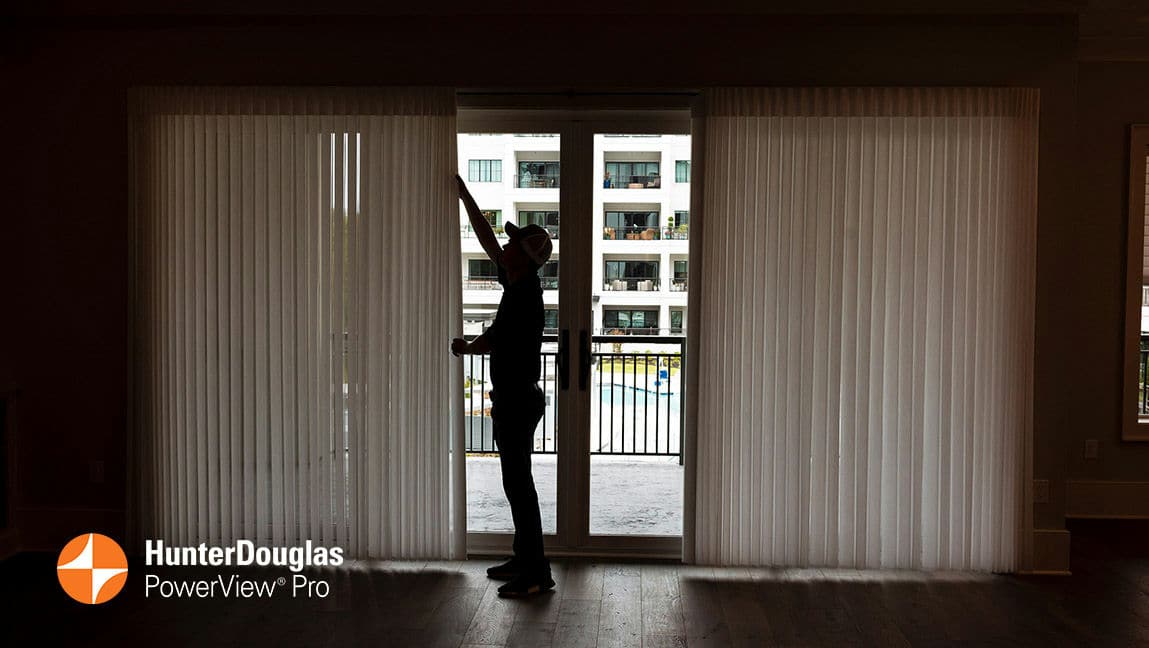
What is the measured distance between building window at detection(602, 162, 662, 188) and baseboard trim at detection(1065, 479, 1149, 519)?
10.3 feet

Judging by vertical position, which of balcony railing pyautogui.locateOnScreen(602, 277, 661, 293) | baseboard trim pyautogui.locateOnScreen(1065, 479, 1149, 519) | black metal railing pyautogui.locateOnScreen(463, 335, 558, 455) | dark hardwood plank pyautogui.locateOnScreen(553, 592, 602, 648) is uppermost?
balcony railing pyautogui.locateOnScreen(602, 277, 661, 293)

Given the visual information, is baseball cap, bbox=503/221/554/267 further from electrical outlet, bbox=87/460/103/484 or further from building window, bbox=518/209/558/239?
electrical outlet, bbox=87/460/103/484

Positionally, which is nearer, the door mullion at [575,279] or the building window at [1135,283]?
the door mullion at [575,279]

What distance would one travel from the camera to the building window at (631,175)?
3.86 metres

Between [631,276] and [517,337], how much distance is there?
807 mm

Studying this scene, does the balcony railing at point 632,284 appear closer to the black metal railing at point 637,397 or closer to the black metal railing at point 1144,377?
the black metal railing at point 637,397

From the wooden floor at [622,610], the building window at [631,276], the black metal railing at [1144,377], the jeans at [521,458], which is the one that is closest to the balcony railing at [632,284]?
the building window at [631,276]

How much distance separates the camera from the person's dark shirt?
3.35m

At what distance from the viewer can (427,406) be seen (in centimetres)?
377

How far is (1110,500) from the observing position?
468 centimetres

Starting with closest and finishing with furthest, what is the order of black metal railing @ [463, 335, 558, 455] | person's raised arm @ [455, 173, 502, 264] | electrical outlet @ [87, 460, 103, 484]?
person's raised arm @ [455, 173, 502, 264] → electrical outlet @ [87, 460, 103, 484] → black metal railing @ [463, 335, 558, 455]

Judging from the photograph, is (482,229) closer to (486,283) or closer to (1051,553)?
(486,283)

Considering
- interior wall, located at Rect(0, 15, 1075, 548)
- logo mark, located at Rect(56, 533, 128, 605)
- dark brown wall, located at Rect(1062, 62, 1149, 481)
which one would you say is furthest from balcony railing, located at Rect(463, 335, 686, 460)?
dark brown wall, located at Rect(1062, 62, 1149, 481)

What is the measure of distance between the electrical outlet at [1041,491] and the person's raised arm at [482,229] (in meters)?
2.74
